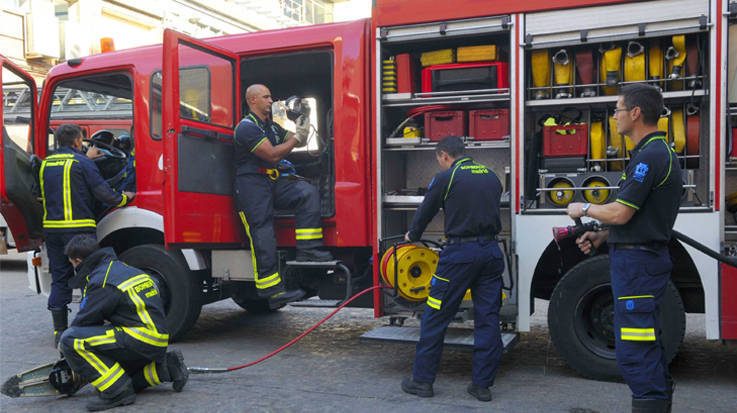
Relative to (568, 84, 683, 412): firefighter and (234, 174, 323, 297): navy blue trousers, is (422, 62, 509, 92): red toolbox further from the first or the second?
(568, 84, 683, 412): firefighter

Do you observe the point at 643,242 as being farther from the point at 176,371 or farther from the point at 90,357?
the point at 90,357

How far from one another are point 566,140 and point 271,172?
231cm

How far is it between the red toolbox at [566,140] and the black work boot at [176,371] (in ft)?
9.33

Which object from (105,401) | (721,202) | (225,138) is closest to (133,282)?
(105,401)

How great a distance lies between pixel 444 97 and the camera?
495cm

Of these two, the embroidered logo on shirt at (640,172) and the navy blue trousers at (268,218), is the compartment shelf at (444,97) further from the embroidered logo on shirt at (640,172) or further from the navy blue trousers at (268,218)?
the embroidered logo on shirt at (640,172)

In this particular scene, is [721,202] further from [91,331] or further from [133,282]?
[91,331]

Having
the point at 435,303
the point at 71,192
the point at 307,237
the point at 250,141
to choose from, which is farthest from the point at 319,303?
the point at 71,192

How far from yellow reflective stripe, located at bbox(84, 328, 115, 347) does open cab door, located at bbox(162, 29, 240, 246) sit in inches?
44.1

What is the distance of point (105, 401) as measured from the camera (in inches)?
159

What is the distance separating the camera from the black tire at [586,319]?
4.43m

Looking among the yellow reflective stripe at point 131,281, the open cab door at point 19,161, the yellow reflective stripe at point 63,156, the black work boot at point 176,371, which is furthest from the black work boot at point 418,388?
the open cab door at point 19,161

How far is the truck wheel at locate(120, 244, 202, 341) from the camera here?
18.1ft

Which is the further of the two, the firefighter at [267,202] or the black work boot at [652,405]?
the firefighter at [267,202]
